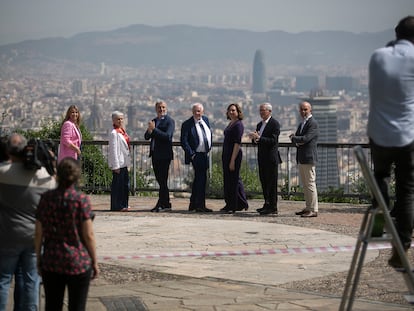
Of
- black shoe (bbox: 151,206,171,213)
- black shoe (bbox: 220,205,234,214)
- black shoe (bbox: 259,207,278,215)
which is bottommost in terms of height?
black shoe (bbox: 151,206,171,213)

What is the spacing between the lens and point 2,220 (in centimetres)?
823

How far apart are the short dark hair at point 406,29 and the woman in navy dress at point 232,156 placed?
9.21 m

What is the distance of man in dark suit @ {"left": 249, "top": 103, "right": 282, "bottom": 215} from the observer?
17.5m

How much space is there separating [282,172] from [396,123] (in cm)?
1547

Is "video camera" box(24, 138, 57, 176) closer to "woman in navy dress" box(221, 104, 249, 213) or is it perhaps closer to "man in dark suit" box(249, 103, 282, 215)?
"man in dark suit" box(249, 103, 282, 215)

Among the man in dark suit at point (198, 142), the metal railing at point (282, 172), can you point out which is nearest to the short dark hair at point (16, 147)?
the man in dark suit at point (198, 142)

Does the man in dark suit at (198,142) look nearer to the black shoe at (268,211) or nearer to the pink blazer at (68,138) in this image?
the black shoe at (268,211)

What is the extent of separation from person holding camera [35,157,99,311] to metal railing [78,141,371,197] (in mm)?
12910

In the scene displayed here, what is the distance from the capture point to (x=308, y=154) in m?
17.3

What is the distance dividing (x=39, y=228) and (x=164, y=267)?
462 centimetres

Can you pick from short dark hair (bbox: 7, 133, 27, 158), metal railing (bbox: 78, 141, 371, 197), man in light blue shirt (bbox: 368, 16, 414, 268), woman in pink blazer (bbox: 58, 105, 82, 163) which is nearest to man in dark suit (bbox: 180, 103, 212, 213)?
woman in pink blazer (bbox: 58, 105, 82, 163)

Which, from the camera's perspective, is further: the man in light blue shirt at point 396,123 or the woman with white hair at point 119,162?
the woman with white hair at point 119,162

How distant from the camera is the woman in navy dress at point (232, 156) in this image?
18.0 m

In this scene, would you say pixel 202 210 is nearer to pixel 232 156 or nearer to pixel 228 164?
pixel 228 164
